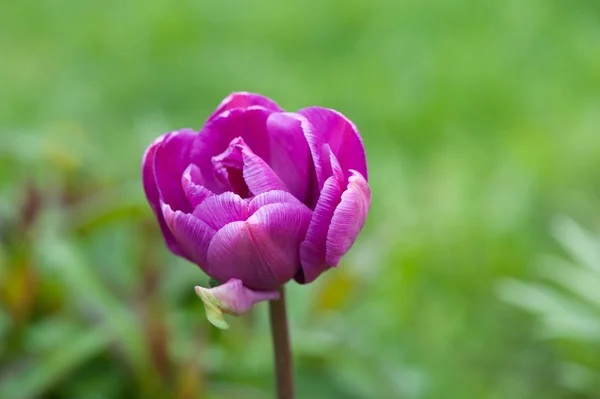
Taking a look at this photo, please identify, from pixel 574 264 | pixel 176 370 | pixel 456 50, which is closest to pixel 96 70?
pixel 456 50

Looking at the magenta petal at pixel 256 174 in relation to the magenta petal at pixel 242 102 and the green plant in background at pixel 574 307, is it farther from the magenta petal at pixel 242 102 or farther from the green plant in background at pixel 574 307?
the green plant in background at pixel 574 307

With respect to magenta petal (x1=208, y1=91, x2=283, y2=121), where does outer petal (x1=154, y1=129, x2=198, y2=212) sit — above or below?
below

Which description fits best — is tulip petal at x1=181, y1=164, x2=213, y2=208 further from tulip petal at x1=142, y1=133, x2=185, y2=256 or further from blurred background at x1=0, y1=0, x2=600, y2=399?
blurred background at x1=0, y1=0, x2=600, y2=399

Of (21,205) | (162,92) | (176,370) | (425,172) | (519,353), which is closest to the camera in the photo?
(176,370)

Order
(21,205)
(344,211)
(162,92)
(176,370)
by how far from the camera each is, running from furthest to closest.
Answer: (162,92) < (21,205) < (176,370) < (344,211)

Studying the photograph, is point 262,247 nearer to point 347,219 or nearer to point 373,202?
point 347,219

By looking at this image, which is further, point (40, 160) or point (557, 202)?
point (557, 202)

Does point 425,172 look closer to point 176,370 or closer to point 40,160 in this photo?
point 40,160

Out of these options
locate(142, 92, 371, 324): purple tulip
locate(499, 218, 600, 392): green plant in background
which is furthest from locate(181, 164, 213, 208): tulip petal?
locate(499, 218, 600, 392): green plant in background
